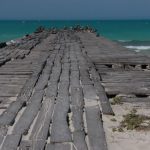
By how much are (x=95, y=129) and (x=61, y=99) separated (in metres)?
1.86

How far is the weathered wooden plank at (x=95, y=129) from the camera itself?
17.8ft

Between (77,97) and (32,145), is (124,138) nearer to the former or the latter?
(32,145)

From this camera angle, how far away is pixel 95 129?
6043mm

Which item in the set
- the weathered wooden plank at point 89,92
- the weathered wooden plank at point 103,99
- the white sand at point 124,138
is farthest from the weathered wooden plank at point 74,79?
the white sand at point 124,138

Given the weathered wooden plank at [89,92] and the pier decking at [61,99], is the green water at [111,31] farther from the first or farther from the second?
the weathered wooden plank at [89,92]

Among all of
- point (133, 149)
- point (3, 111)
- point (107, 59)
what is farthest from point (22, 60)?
point (133, 149)

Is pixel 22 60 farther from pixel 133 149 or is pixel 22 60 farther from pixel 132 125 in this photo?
pixel 133 149

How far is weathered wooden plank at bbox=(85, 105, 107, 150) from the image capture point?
214 inches

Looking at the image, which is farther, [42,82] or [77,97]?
[42,82]

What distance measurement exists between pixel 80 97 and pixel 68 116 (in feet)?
4.06

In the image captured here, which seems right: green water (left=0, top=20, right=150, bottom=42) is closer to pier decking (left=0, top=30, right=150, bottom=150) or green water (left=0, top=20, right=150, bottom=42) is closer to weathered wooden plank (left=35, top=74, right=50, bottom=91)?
pier decking (left=0, top=30, right=150, bottom=150)

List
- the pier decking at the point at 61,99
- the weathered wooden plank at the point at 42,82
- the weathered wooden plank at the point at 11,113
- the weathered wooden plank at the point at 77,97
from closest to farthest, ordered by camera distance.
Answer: the pier decking at the point at 61,99 → the weathered wooden plank at the point at 11,113 → the weathered wooden plank at the point at 77,97 → the weathered wooden plank at the point at 42,82

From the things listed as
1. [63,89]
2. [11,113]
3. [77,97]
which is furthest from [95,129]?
[63,89]

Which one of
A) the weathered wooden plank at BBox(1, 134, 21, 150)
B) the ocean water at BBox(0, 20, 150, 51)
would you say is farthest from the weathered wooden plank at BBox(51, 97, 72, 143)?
the ocean water at BBox(0, 20, 150, 51)
